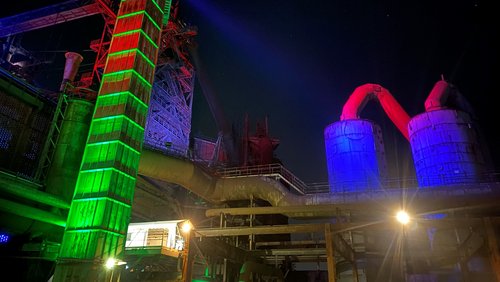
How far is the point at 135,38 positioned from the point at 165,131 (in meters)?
12.5

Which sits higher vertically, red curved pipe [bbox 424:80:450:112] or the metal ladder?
red curved pipe [bbox 424:80:450:112]

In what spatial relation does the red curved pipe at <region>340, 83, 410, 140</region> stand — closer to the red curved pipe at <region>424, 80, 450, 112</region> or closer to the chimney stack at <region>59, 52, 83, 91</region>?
the red curved pipe at <region>424, 80, 450, 112</region>

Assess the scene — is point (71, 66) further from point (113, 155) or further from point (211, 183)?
point (211, 183)

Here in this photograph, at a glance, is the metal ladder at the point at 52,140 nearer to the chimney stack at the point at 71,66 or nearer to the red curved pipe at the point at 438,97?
the chimney stack at the point at 71,66

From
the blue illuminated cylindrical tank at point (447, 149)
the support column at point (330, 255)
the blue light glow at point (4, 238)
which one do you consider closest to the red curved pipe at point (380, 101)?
the blue illuminated cylindrical tank at point (447, 149)

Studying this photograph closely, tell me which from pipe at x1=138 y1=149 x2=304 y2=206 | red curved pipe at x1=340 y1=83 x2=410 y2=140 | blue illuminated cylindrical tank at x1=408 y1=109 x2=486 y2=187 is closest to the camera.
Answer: pipe at x1=138 y1=149 x2=304 y2=206

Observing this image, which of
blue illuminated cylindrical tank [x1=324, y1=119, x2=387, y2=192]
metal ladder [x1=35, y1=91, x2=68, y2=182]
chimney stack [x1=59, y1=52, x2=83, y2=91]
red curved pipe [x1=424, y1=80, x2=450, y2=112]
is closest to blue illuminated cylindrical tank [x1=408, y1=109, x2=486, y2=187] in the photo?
red curved pipe [x1=424, y1=80, x2=450, y2=112]

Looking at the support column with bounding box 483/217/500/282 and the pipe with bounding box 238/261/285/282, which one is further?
the pipe with bounding box 238/261/285/282

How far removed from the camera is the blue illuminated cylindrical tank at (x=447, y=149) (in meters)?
23.8

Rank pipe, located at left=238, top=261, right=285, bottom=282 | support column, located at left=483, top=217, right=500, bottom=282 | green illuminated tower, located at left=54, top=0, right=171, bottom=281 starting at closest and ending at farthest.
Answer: support column, located at left=483, top=217, right=500, bottom=282 → pipe, located at left=238, top=261, right=285, bottom=282 → green illuminated tower, located at left=54, top=0, right=171, bottom=281

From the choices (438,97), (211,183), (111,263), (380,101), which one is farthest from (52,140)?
(438,97)

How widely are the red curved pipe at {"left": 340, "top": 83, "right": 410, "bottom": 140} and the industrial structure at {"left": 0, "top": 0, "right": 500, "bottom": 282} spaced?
62.2 inches

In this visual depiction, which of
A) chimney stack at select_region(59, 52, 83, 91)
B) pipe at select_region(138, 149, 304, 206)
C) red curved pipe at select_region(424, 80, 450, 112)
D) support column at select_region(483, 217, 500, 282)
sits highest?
red curved pipe at select_region(424, 80, 450, 112)

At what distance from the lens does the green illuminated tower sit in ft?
54.3
